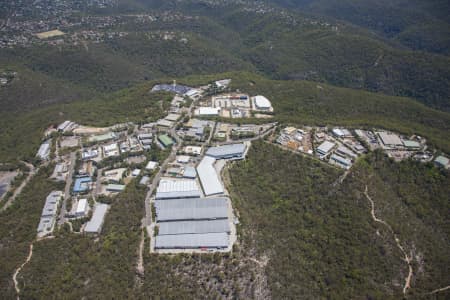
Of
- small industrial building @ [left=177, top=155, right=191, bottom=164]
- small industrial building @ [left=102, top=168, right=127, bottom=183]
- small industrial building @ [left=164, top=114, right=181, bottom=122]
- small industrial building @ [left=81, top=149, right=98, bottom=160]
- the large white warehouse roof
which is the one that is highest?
the large white warehouse roof

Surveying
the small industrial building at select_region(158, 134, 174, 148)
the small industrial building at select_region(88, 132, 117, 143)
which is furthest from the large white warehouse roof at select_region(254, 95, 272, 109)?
the small industrial building at select_region(88, 132, 117, 143)

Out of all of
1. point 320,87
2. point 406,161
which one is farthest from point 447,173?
point 320,87

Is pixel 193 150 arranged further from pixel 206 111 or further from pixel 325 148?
pixel 325 148

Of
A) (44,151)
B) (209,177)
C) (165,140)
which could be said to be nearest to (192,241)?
(209,177)

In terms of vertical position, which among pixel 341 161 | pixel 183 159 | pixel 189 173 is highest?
pixel 341 161

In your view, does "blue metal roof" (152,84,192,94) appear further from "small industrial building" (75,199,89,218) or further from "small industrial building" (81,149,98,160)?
"small industrial building" (75,199,89,218)

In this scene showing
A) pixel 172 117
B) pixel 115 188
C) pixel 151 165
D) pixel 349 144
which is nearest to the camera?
pixel 115 188

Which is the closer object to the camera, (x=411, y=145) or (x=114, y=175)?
(x=114, y=175)
